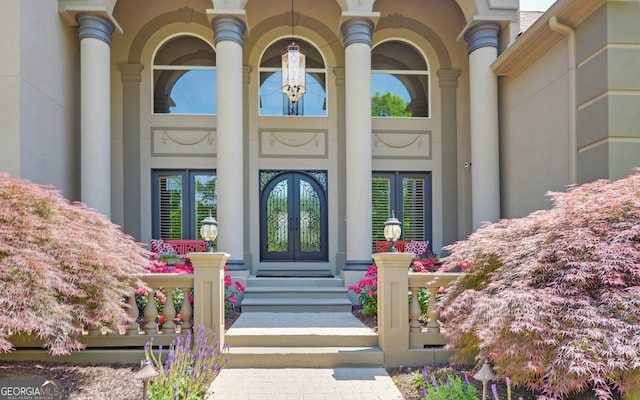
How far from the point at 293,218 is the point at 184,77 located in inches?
161

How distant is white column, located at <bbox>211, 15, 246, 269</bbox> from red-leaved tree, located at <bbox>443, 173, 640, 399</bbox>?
4920mm

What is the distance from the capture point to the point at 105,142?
9.12 meters

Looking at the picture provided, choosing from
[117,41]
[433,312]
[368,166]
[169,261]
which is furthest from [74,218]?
[117,41]

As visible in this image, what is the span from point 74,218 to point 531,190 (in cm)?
714

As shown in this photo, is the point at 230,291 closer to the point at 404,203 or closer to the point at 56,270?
the point at 56,270

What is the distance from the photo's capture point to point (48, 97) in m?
8.28

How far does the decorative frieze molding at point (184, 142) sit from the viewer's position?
1052 centimetres

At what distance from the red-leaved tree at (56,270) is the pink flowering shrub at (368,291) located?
11.9ft

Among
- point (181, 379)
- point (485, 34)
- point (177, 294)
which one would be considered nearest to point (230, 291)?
point (177, 294)

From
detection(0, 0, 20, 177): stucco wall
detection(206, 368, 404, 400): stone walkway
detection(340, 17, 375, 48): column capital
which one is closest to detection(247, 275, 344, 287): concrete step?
detection(206, 368, 404, 400): stone walkway

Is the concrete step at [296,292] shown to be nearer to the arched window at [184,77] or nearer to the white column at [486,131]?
the white column at [486,131]

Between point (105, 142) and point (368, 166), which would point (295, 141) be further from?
point (105, 142)

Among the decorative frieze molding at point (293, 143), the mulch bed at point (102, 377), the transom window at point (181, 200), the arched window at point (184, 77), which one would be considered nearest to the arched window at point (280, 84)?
the decorative frieze molding at point (293, 143)

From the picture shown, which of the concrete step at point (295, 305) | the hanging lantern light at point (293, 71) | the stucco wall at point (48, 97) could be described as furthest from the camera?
the hanging lantern light at point (293, 71)
